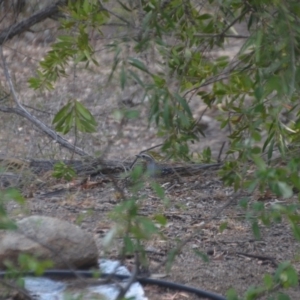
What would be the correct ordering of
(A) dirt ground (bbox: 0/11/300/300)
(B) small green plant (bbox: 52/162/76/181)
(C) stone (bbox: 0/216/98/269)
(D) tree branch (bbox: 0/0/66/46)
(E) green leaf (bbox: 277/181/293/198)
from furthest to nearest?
(D) tree branch (bbox: 0/0/66/46)
(B) small green plant (bbox: 52/162/76/181)
(A) dirt ground (bbox: 0/11/300/300)
(C) stone (bbox: 0/216/98/269)
(E) green leaf (bbox: 277/181/293/198)

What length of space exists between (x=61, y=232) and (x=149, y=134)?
22.2ft

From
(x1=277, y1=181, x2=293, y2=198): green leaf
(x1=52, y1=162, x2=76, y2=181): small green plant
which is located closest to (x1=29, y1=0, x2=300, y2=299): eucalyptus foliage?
(x1=277, y1=181, x2=293, y2=198): green leaf

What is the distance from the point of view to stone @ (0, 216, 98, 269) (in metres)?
3.96

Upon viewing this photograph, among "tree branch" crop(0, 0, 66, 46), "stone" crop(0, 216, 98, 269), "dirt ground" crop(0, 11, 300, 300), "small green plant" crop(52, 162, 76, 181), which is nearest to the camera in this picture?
"stone" crop(0, 216, 98, 269)

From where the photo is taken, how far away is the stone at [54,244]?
396cm

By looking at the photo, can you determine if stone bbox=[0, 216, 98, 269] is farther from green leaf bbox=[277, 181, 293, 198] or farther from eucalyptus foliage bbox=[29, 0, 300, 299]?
green leaf bbox=[277, 181, 293, 198]

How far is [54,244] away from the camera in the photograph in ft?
13.2

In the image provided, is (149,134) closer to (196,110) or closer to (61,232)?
(196,110)

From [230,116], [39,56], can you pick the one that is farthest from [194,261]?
[39,56]

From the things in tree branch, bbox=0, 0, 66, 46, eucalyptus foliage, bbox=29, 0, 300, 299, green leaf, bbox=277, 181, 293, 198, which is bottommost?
green leaf, bbox=277, 181, 293, 198

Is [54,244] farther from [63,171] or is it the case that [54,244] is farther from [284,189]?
[63,171]

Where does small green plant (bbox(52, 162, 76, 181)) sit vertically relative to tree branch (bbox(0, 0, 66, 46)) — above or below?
below

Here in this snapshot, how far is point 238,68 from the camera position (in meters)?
4.44

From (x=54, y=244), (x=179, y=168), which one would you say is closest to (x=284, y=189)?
(x=54, y=244)
